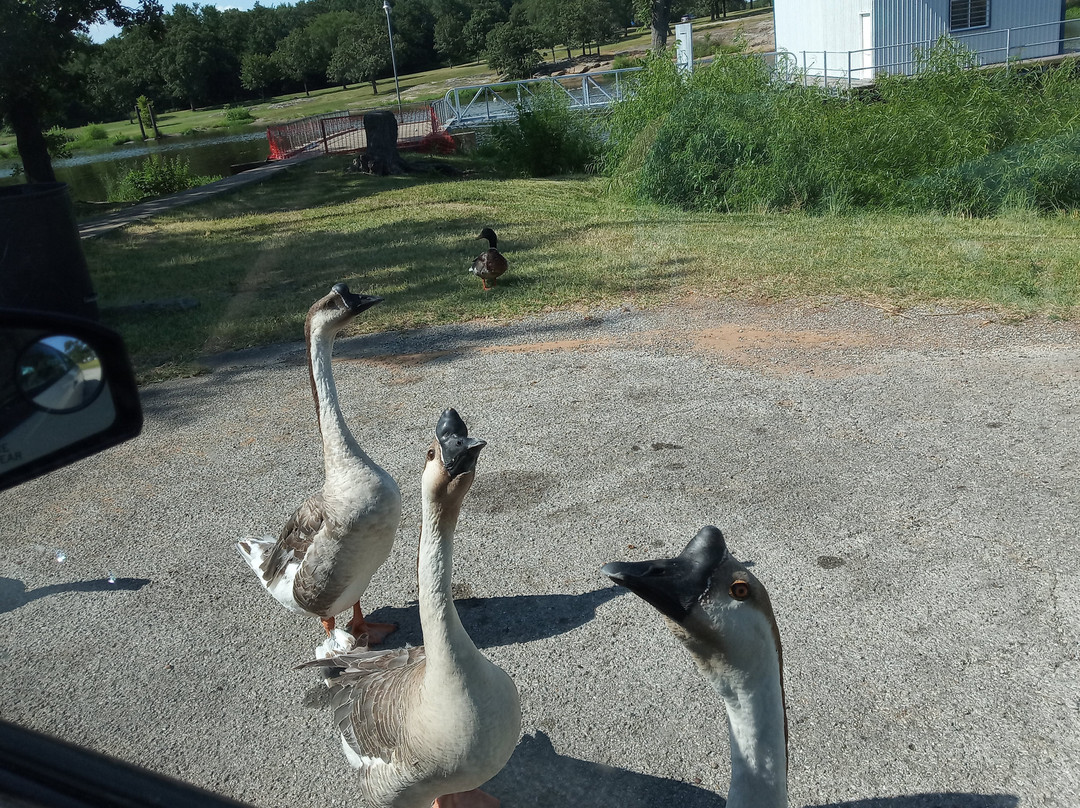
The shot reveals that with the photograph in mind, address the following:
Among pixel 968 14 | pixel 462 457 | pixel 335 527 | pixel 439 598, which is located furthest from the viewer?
pixel 968 14

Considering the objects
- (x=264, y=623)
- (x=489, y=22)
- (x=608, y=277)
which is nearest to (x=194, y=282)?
(x=608, y=277)

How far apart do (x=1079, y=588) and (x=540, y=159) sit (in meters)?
18.5

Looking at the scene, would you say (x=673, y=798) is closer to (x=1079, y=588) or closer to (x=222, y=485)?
(x=1079, y=588)

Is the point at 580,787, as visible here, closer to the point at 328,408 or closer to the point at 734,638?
the point at 734,638

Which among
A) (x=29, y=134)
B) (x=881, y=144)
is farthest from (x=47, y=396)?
(x=29, y=134)

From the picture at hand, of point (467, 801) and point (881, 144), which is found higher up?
point (881, 144)

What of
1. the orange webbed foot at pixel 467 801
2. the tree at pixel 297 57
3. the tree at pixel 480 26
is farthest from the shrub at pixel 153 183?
the tree at pixel 297 57

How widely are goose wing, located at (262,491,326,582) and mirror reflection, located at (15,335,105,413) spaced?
4.74 feet

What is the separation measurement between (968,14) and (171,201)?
23.2m

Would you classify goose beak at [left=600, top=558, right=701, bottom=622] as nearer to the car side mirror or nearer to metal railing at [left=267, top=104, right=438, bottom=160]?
the car side mirror

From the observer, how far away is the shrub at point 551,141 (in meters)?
21.0

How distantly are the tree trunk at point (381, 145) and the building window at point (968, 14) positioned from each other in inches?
673

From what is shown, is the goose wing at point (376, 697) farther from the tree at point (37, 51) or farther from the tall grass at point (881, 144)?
the tree at point (37, 51)

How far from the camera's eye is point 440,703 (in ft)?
9.14
